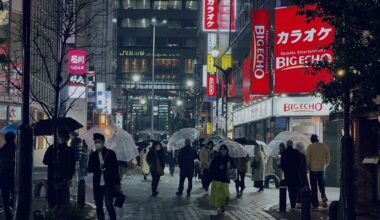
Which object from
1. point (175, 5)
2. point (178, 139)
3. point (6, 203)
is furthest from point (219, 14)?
point (175, 5)

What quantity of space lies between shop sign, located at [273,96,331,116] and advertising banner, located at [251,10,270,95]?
1.04 m

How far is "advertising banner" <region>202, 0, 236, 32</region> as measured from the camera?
160 feet

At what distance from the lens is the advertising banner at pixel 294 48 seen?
1048 inches

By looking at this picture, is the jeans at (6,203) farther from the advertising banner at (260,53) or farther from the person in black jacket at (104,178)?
the advertising banner at (260,53)

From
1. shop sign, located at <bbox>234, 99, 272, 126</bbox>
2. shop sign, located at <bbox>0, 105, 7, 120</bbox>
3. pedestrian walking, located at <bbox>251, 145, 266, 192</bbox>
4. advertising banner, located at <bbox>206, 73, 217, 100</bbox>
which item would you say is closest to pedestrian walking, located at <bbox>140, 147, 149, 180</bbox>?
shop sign, located at <bbox>234, 99, 272, 126</bbox>

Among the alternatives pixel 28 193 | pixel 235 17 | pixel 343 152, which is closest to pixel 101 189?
pixel 28 193

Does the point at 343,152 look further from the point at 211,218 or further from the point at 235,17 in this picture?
the point at 235,17

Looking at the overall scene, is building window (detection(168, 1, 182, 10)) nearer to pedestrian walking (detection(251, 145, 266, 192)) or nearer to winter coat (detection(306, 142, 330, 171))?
pedestrian walking (detection(251, 145, 266, 192))

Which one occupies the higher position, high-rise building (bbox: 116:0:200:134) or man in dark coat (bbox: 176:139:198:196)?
high-rise building (bbox: 116:0:200:134)

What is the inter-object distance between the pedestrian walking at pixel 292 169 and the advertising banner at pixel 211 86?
1465 inches

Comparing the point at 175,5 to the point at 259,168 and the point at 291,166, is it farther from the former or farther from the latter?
the point at 291,166

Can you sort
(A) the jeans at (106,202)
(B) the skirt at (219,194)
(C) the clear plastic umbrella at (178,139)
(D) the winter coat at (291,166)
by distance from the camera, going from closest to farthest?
1. (A) the jeans at (106,202)
2. (B) the skirt at (219,194)
3. (D) the winter coat at (291,166)
4. (C) the clear plastic umbrella at (178,139)

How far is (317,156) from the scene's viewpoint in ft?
60.4

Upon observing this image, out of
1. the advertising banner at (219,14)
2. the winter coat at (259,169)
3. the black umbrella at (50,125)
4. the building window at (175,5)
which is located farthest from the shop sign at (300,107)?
the building window at (175,5)
